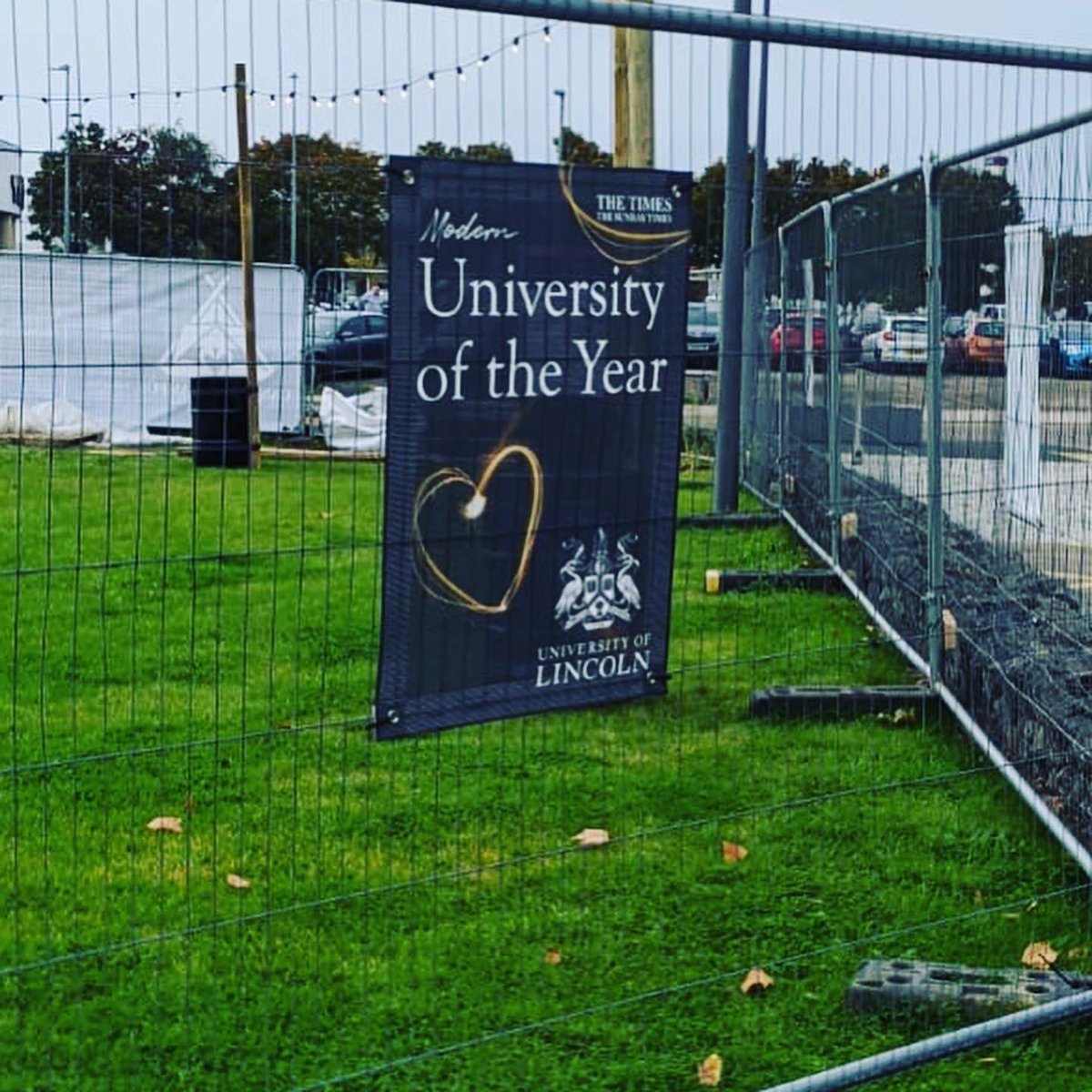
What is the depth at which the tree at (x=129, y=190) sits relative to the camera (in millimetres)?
3408

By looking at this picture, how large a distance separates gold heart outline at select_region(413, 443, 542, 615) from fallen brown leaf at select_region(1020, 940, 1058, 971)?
2.03m

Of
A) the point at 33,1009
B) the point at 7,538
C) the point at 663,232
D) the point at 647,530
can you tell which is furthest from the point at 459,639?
the point at 7,538

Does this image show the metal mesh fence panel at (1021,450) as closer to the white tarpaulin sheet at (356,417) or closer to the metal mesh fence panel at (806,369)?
the white tarpaulin sheet at (356,417)

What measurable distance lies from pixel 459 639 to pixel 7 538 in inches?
311

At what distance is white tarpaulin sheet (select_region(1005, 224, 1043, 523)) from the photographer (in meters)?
6.05

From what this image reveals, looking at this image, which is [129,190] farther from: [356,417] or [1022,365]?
[1022,365]

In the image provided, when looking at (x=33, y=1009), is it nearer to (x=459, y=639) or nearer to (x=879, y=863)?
(x=459, y=639)

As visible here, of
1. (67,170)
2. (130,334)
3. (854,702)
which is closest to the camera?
(67,170)

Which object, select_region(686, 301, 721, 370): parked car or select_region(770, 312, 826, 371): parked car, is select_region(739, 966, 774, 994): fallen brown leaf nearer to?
select_region(686, 301, 721, 370): parked car

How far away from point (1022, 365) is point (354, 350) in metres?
3.18

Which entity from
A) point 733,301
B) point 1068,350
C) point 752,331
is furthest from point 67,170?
point 752,331

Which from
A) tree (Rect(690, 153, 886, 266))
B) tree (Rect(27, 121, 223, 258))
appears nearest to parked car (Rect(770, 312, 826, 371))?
tree (Rect(690, 153, 886, 266))

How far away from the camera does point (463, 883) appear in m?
5.52

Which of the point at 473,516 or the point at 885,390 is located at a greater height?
the point at 885,390
